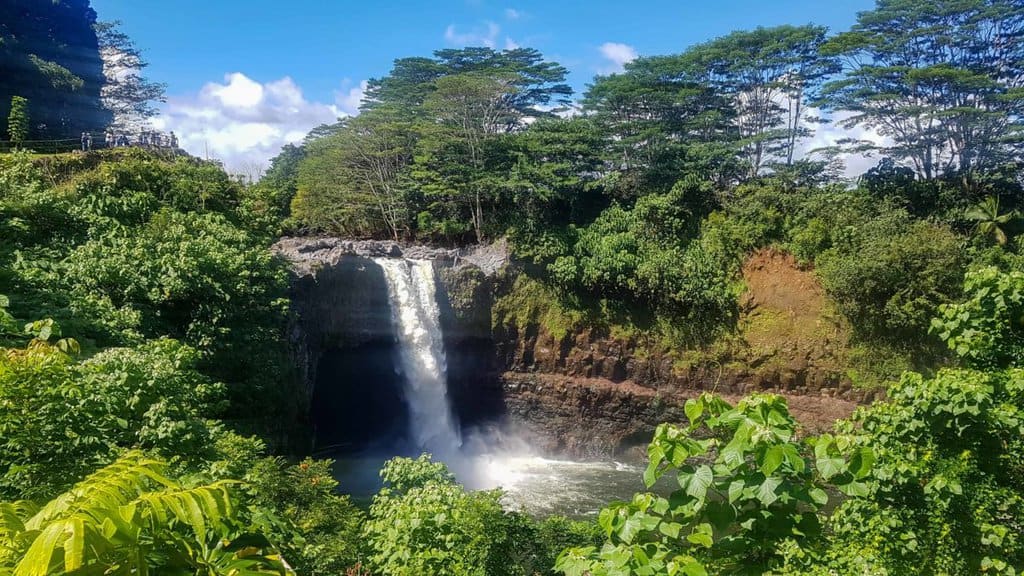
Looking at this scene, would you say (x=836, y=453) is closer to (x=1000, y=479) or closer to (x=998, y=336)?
(x=1000, y=479)

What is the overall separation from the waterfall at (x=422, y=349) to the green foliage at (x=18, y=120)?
13540mm

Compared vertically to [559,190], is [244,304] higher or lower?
lower

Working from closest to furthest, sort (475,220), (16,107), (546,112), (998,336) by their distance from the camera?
(998,336) → (16,107) → (475,220) → (546,112)

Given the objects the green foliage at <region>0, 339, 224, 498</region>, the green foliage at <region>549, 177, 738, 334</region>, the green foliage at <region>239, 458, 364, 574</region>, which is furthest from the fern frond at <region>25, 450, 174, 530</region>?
the green foliage at <region>549, 177, 738, 334</region>

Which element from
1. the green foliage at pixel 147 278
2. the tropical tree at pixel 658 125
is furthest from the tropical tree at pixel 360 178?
the green foliage at pixel 147 278

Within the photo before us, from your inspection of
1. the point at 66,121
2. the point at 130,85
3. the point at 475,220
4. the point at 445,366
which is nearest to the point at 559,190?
the point at 475,220

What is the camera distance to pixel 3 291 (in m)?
9.10

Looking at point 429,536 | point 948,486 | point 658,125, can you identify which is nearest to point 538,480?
point 429,536

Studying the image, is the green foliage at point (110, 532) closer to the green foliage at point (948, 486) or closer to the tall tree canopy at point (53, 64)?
the green foliage at point (948, 486)

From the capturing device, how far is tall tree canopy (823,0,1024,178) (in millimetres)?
20719

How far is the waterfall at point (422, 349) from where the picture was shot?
2058 cm

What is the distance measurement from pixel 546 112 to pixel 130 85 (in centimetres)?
2275

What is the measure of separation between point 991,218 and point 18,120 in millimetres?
33517

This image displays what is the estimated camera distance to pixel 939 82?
69.8 feet
